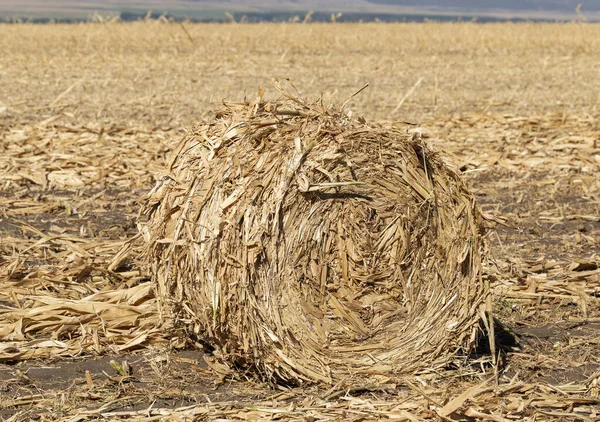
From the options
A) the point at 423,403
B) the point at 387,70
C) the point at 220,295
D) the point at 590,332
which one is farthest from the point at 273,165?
the point at 387,70

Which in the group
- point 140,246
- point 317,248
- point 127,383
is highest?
point 317,248

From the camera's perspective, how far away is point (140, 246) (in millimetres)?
6824

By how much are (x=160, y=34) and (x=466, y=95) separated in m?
14.3

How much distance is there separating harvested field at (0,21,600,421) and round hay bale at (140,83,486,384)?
193 millimetres

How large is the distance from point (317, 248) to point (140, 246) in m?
2.39

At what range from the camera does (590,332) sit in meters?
5.70

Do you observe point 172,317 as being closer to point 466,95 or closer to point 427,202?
point 427,202

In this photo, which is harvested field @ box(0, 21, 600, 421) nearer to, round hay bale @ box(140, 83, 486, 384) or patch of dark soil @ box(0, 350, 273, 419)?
patch of dark soil @ box(0, 350, 273, 419)

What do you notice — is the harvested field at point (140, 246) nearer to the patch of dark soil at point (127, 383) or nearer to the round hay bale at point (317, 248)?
the patch of dark soil at point (127, 383)

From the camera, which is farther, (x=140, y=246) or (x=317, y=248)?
(x=140, y=246)

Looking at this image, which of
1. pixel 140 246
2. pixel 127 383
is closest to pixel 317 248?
pixel 127 383

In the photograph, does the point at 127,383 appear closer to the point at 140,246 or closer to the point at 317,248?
the point at 317,248

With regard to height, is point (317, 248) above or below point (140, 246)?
above

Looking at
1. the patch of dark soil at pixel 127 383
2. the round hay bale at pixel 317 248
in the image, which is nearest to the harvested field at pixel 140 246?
the patch of dark soil at pixel 127 383
